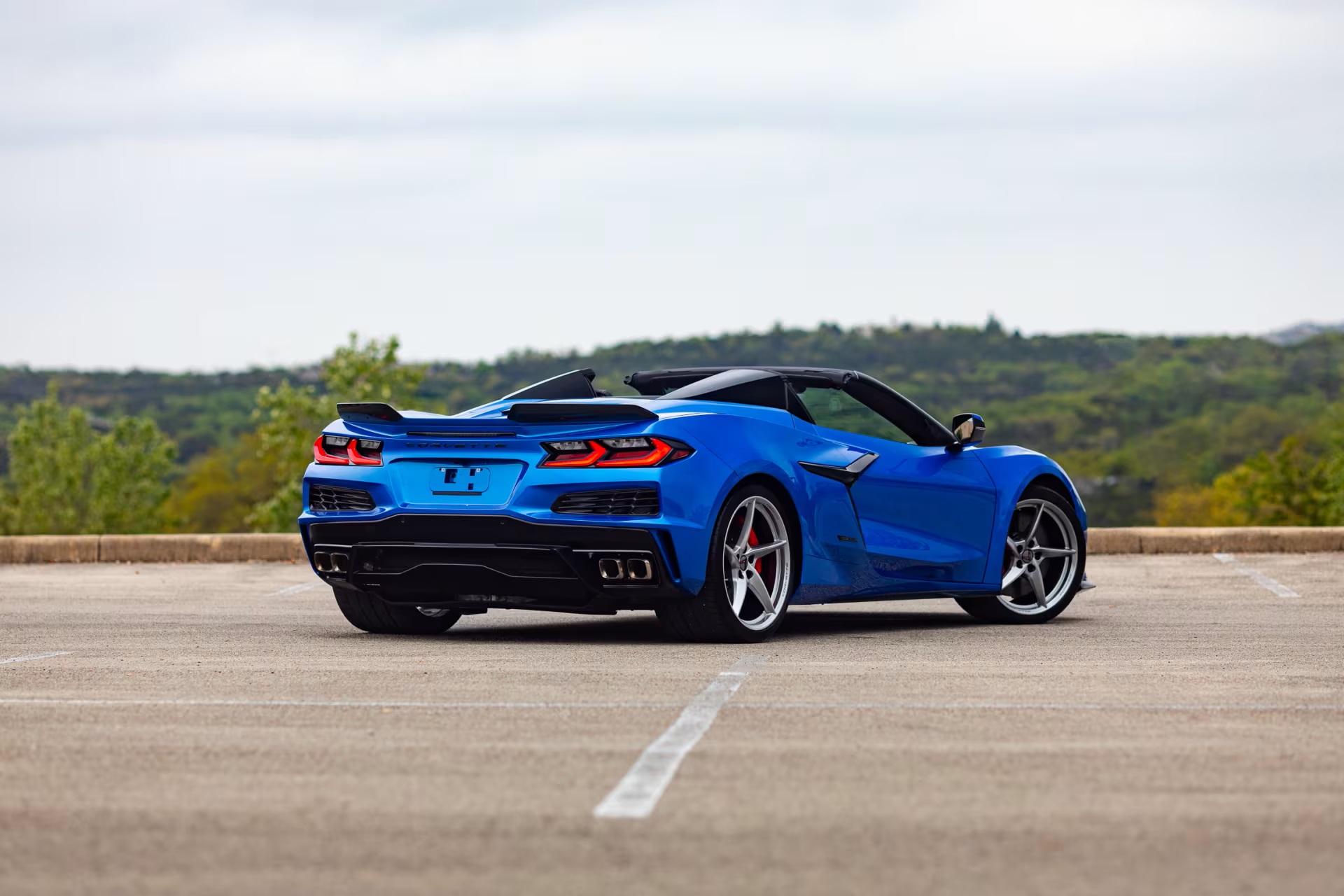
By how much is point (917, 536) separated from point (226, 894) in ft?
20.8

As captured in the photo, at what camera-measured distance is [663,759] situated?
5156 millimetres

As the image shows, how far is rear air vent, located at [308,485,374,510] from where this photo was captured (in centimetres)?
878

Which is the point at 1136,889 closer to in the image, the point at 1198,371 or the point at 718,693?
the point at 718,693

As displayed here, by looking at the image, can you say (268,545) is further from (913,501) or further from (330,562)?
(913,501)

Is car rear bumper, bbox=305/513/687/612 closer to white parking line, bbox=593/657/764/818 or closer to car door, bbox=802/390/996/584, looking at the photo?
white parking line, bbox=593/657/764/818

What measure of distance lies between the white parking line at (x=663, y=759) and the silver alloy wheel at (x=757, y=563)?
4.90 ft

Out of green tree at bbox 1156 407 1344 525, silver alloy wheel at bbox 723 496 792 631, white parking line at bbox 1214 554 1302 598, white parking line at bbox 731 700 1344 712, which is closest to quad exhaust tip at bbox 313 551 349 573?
silver alloy wheel at bbox 723 496 792 631

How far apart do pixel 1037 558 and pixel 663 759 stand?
5.76 metres

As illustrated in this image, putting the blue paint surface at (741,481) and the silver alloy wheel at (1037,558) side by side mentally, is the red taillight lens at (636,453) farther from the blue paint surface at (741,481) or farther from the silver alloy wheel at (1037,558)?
the silver alloy wheel at (1037,558)

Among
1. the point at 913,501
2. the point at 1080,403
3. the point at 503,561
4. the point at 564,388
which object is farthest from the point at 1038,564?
the point at 1080,403

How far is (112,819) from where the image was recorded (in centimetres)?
438

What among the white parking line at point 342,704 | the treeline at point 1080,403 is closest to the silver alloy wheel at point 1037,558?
the white parking line at point 342,704

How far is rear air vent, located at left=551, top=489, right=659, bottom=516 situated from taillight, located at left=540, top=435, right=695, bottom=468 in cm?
13

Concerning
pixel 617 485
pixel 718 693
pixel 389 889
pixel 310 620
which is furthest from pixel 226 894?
pixel 310 620
